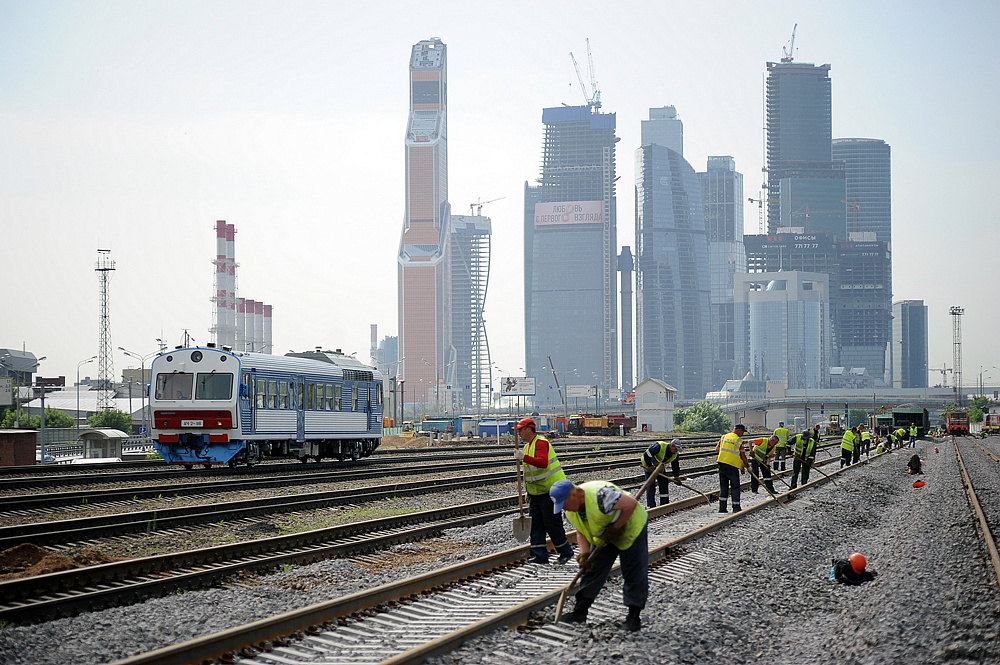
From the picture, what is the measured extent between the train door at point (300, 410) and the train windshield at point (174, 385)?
314 centimetres

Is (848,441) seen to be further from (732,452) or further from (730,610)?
(730,610)

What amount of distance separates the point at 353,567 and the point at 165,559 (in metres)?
2.19

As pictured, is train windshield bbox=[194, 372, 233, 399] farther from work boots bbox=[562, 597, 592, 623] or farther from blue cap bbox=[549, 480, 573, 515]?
blue cap bbox=[549, 480, 573, 515]

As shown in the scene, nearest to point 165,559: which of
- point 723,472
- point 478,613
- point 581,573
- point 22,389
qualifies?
point 478,613

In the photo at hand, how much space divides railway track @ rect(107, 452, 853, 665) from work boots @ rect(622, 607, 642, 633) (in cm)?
39

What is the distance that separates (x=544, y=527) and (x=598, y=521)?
343cm

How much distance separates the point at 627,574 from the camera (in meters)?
8.23

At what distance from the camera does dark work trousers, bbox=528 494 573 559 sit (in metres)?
11.0

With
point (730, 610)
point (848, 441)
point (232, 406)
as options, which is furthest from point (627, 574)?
point (848, 441)

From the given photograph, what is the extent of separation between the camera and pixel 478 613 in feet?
28.2

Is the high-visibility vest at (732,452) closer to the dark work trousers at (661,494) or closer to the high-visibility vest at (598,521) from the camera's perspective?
the dark work trousers at (661,494)

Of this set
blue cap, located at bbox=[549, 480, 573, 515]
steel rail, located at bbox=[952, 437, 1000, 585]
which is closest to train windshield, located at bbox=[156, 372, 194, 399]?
blue cap, located at bbox=[549, 480, 573, 515]

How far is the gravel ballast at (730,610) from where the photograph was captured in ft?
24.3

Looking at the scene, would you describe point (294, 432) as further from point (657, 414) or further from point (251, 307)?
point (251, 307)
